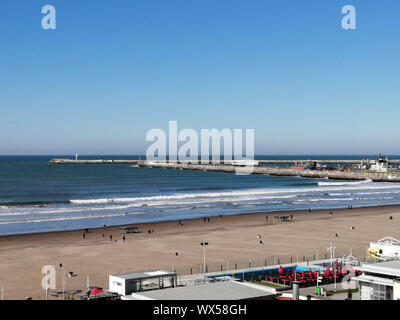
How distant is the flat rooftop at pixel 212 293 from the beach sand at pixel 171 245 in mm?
15319

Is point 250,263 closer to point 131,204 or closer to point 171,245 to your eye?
point 171,245

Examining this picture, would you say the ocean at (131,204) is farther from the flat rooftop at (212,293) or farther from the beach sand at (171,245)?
the flat rooftop at (212,293)

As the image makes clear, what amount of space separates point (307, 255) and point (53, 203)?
5903 centimetres

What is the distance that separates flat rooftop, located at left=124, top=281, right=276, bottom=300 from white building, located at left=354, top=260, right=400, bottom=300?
4.72m

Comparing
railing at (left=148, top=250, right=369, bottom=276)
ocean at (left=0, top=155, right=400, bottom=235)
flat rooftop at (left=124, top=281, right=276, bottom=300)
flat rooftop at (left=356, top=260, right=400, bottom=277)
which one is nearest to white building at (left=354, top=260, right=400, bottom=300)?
flat rooftop at (left=356, top=260, right=400, bottom=277)

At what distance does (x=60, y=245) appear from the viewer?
157 feet

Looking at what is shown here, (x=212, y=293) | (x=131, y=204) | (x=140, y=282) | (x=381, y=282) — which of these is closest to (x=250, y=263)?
(x=140, y=282)

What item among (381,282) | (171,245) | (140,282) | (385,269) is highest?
(385,269)

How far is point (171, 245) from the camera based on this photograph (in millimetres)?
47531

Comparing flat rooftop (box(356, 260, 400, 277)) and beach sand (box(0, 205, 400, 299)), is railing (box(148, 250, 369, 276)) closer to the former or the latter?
beach sand (box(0, 205, 400, 299))

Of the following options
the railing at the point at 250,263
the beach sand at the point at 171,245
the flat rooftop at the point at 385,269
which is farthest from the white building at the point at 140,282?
the flat rooftop at the point at 385,269

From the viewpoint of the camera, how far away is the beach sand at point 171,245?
36.6 meters

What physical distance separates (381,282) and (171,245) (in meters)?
29.8
